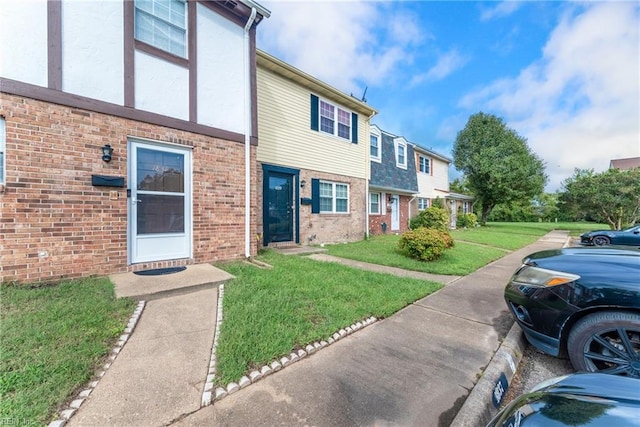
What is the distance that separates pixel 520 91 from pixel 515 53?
370 centimetres

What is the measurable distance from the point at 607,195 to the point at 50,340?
79.7ft

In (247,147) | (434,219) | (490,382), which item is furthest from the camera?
(434,219)

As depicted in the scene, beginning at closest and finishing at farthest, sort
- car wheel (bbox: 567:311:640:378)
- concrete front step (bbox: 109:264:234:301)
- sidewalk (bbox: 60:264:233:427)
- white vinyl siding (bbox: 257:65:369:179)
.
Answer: sidewalk (bbox: 60:264:233:427) → car wheel (bbox: 567:311:640:378) → concrete front step (bbox: 109:264:234:301) → white vinyl siding (bbox: 257:65:369:179)

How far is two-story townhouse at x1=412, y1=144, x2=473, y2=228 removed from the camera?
1747cm

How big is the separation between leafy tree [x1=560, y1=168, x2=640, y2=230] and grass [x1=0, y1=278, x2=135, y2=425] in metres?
23.9

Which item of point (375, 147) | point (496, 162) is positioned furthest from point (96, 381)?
point (496, 162)

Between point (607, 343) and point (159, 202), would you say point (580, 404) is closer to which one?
point (607, 343)

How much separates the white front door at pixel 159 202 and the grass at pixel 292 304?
1.28 meters

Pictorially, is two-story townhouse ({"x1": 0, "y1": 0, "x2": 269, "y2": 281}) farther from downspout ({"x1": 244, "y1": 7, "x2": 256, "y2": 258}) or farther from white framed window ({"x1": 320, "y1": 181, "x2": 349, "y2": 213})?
white framed window ({"x1": 320, "y1": 181, "x2": 349, "y2": 213})

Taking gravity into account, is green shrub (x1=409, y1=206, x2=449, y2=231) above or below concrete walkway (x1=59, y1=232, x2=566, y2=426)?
above

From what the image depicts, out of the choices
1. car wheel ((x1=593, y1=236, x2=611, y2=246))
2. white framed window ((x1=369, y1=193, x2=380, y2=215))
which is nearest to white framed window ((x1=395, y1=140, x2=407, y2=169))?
white framed window ((x1=369, y1=193, x2=380, y2=215))

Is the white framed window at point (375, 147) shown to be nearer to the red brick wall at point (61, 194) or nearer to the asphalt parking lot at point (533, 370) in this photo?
the red brick wall at point (61, 194)

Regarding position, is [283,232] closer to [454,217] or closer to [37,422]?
[37,422]

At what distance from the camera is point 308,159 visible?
905 centimetres
